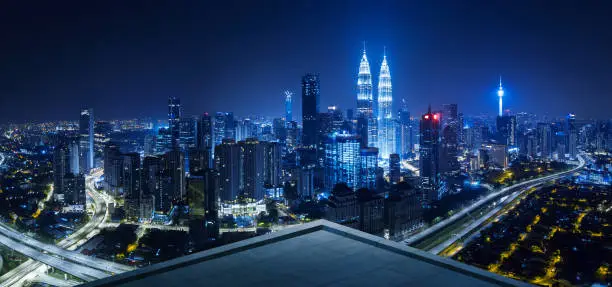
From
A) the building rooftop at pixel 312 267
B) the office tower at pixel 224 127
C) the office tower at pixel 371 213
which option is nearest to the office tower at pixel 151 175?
the office tower at pixel 371 213

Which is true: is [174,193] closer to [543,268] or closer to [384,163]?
[543,268]

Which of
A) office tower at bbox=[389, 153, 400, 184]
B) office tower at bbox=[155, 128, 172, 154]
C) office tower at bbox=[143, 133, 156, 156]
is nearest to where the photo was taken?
office tower at bbox=[389, 153, 400, 184]

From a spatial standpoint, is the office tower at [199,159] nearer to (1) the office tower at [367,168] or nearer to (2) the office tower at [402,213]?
(1) the office tower at [367,168]

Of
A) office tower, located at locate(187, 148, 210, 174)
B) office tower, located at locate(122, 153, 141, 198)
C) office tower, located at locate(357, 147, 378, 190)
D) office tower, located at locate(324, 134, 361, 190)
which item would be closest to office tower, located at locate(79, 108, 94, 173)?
office tower, located at locate(122, 153, 141, 198)

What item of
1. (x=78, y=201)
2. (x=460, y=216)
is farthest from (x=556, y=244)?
(x=78, y=201)

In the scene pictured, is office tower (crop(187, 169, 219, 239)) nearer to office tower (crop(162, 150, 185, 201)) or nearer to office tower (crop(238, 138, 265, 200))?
office tower (crop(162, 150, 185, 201))
